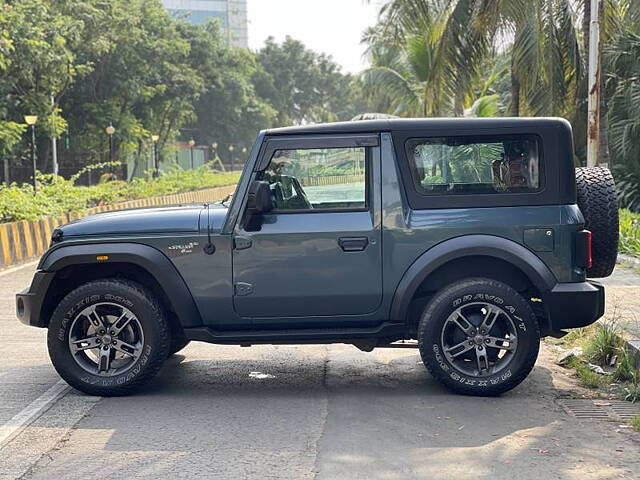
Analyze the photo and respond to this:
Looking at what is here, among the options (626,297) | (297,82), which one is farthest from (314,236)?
(297,82)

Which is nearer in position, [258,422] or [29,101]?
[258,422]

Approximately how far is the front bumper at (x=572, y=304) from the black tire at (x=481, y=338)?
0.16 meters

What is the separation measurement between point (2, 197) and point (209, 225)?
12.6m

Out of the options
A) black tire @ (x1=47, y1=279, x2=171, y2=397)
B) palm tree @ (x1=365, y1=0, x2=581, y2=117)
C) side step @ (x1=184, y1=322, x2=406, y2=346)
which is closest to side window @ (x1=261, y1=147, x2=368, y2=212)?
side step @ (x1=184, y1=322, x2=406, y2=346)

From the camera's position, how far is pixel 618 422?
6191 mm

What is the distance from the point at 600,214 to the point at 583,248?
39 centimetres


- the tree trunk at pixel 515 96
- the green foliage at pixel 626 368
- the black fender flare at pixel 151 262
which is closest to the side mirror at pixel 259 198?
the black fender flare at pixel 151 262

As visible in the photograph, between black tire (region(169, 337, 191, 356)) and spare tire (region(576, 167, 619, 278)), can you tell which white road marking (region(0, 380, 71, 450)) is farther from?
spare tire (region(576, 167, 619, 278))

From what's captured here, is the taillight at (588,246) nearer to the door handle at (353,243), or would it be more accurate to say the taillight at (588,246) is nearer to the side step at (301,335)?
the side step at (301,335)

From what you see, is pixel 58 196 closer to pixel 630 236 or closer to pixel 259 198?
pixel 630 236

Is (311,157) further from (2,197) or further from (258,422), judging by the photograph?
(2,197)

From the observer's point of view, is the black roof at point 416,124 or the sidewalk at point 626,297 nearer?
the black roof at point 416,124

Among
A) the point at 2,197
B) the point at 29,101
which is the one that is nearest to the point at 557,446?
the point at 2,197

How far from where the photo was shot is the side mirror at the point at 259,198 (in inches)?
261
